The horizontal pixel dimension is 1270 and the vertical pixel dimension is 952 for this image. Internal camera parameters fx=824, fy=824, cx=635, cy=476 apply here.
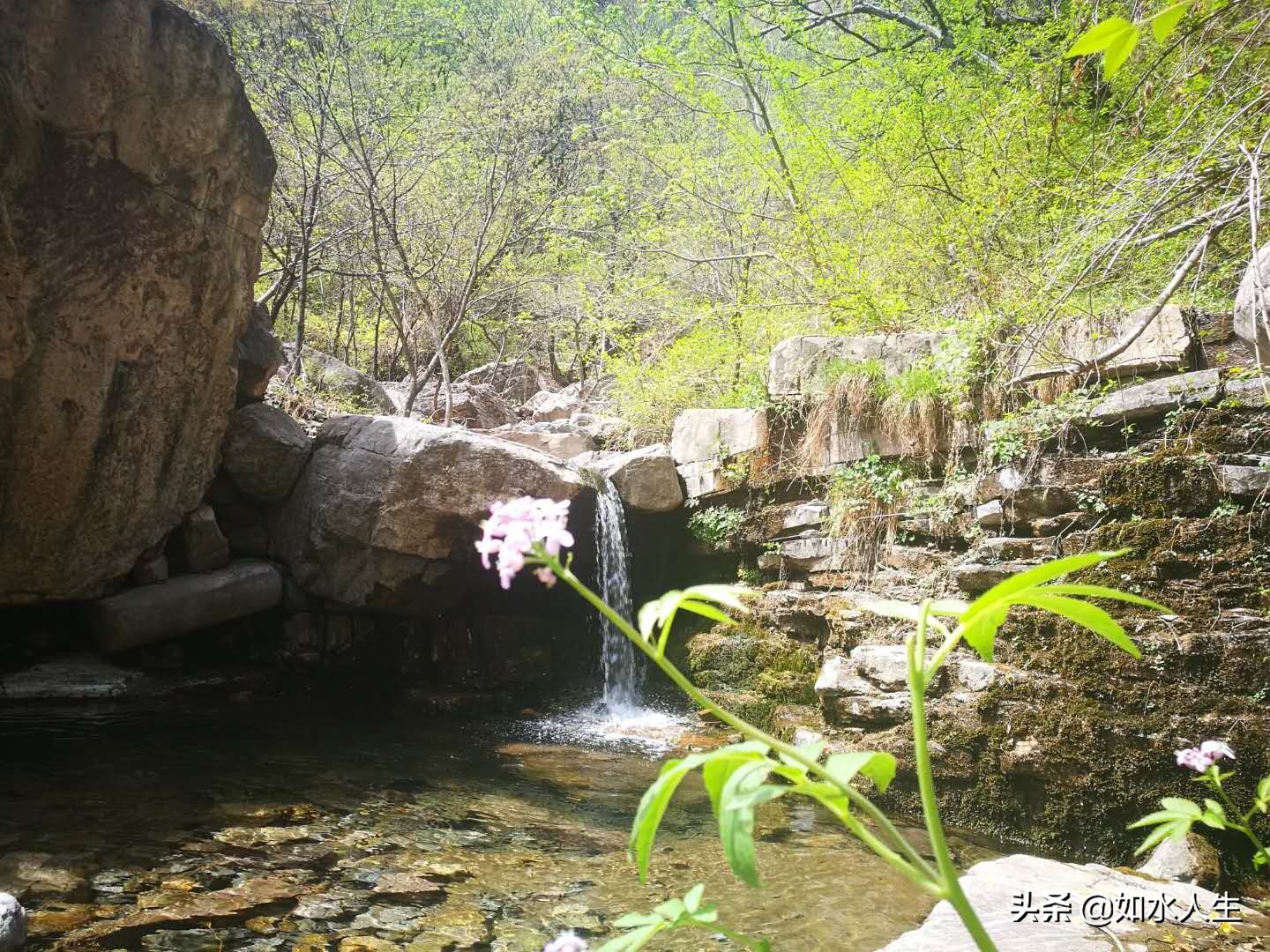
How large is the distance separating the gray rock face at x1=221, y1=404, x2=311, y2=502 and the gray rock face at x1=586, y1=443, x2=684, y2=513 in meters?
2.99

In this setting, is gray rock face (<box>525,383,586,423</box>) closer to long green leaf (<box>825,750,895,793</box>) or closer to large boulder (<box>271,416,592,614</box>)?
large boulder (<box>271,416,592,614</box>)

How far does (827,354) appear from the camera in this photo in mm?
6898

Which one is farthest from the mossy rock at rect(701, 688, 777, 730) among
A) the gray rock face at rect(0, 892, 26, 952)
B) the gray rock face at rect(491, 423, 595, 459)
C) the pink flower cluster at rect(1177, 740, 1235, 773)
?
the gray rock face at rect(491, 423, 595, 459)

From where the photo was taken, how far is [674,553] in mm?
8086

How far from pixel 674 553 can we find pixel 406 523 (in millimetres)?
2568

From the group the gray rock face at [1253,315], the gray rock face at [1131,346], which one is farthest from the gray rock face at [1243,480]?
the gray rock face at [1253,315]

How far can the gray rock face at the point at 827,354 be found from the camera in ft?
21.1

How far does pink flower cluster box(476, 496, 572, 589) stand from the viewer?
0.93 metres

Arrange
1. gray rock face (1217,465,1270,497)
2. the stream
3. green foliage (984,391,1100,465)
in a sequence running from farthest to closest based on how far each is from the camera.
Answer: green foliage (984,391,1100,465)
gray rock face (1217,465,1270,497)
the stream

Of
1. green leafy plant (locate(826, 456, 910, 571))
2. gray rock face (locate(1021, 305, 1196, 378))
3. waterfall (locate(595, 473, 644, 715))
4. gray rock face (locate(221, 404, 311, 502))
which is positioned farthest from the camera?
waterfall (locate(595, 473, 644, 715))

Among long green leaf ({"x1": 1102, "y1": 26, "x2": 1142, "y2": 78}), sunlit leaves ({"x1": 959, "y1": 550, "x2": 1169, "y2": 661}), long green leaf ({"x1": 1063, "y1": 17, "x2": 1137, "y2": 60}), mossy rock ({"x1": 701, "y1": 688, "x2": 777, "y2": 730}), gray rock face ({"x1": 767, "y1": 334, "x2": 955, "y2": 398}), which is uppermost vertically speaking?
gray rock face ({"x1": 767, "y1": 334, "x2": 955, "y2": 398})

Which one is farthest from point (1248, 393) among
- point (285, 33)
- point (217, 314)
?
point (285, 33)

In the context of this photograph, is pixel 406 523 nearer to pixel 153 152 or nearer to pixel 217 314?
pixel 217 314

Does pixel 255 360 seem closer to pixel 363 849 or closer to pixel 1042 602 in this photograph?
pixel 363 849
